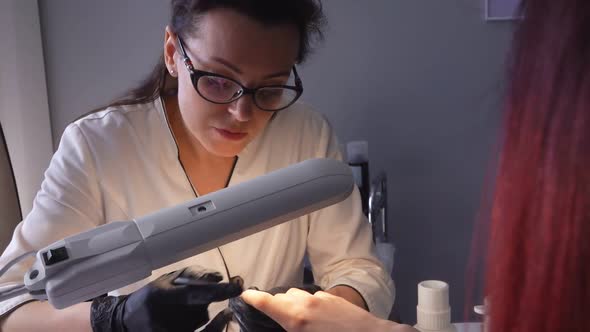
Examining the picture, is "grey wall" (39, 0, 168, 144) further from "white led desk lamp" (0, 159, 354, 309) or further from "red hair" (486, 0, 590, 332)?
"red hair" (486, 0, 590, 332)

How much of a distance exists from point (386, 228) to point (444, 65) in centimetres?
50

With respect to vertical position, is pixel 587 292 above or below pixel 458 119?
above

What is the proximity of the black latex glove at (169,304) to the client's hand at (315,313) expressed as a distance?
48mm

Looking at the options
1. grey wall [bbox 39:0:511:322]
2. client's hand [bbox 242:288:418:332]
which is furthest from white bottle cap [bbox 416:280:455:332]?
grey wall [bbox 39:0:511:322]

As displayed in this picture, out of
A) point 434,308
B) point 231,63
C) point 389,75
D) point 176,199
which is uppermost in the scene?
point 231,63

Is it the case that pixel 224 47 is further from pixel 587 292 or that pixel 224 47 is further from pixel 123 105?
pixel 587 292

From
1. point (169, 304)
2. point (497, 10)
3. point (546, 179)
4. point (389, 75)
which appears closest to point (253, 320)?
point (169, 304)

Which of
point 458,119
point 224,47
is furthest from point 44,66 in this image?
point 458,119

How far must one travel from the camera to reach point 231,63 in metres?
0.84

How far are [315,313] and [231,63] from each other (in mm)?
410

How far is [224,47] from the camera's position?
84 centimetres

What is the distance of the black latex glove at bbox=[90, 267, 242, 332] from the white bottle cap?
27 centimetres

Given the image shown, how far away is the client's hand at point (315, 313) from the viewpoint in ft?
2.00

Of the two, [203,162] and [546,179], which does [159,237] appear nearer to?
[546,179]
